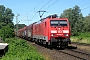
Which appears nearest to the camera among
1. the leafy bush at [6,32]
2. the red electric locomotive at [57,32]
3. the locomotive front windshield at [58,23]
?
the red electric locomotive at [57,32]

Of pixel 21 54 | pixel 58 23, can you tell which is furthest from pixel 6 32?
pixel 21 54

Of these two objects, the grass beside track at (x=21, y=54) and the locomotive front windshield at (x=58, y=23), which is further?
the locomotive front windshield at (x=58, y=23)

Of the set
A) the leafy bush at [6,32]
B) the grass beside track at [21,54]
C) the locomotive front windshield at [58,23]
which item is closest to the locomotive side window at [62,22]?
the locomotive front windshield at [58,23]

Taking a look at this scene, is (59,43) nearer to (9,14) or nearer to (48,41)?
(48,41)

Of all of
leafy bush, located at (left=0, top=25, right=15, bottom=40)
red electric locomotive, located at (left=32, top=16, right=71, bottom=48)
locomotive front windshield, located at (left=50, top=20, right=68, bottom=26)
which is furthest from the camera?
leafy bush, located at (left=0, top=25, right=15, bottom=40)

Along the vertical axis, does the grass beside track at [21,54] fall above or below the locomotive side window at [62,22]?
below

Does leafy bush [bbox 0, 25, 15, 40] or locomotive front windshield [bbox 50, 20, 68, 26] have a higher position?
locomotive front windshield [bbox 50, 20, 68, 26]

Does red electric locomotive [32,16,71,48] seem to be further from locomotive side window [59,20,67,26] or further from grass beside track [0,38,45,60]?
grass beside track [0,38,45,60]

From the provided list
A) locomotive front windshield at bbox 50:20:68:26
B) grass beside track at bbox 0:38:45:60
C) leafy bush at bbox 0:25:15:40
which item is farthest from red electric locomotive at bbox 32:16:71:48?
leafy bush at bbox 0:25:15:40

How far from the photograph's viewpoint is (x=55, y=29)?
23.6m

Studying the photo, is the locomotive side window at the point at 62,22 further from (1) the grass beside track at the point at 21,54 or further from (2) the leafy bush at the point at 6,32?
(2) the leafy bush at the point at 6,32

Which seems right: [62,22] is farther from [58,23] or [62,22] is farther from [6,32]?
[6,32]

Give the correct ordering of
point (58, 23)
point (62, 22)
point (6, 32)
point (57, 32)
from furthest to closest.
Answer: point (6, 32) → point (62, 22) → point (58, 23) → point (57, 32)

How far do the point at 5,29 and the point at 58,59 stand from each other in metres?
16.6
